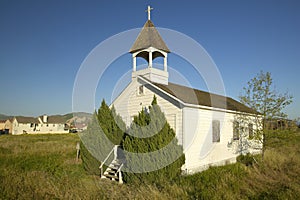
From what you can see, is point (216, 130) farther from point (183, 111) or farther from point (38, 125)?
point (38, 125)

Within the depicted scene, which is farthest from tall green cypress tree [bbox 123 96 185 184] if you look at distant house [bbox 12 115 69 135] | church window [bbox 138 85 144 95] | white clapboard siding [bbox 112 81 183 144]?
distant house [bbox 12 115 69 135]

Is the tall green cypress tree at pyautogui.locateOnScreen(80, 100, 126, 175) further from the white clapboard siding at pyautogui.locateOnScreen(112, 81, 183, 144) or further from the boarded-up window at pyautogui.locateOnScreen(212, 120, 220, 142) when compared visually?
the boarded-up window at pyautogui.locateOnScreen(212, 120, 220, 142)

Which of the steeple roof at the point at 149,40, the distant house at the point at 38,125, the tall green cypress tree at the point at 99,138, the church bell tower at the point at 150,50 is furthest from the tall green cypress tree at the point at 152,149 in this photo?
the distant house at the point at 38,125

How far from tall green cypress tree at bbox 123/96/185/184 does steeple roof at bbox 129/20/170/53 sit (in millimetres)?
6308

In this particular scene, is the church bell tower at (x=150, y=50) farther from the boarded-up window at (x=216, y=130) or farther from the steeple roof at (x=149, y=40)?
the boarded-up window at (x=216, y=130)

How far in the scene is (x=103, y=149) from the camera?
40.9 ft

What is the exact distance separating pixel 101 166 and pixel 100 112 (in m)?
3.11

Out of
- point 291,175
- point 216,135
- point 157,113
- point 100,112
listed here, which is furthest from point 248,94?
point 100,112

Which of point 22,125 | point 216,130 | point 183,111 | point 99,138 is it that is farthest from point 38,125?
point 183,111

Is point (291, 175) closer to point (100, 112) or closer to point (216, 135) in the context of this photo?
point (216, 135)

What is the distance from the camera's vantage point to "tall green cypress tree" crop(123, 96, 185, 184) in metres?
9.30

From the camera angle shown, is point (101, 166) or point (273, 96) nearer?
point (101, 166)

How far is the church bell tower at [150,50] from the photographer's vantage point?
47.6 feet

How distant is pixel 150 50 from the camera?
1470 cm
